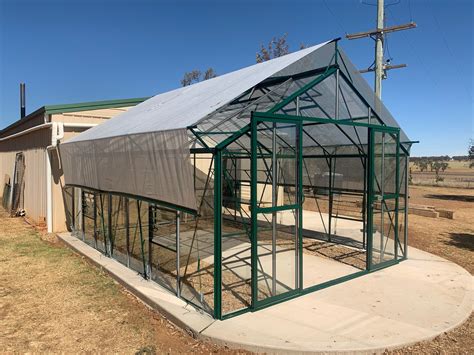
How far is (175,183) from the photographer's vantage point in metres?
4.41

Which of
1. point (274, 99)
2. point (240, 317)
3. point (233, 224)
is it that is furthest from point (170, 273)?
point (233, 224)

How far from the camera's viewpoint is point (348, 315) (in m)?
4.39

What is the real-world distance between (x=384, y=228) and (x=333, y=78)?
2.62m

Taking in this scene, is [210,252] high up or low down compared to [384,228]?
down

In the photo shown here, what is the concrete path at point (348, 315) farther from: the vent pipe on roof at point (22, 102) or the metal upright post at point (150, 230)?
the vent pipe on roof at point (22, 102)

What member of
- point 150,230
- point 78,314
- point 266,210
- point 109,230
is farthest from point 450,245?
point 78,314

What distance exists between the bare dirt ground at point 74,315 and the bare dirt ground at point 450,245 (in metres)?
2.15

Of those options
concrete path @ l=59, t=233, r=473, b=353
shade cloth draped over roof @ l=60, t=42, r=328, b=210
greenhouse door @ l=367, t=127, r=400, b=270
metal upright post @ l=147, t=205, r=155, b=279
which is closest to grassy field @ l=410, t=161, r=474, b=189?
greenhouse door @ l=367, t=127, r=400, b=270

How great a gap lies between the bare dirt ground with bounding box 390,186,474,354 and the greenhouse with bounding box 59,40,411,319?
1418mm

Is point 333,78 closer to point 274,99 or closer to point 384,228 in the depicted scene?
point 274,99

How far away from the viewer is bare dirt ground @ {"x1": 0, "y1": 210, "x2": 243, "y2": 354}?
3873 millimetres

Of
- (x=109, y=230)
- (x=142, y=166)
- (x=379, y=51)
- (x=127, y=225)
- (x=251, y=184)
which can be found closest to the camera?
(x=251, y=184)

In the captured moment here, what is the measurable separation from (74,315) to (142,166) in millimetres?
2019

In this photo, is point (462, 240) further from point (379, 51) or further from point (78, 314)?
point (78, 314)
